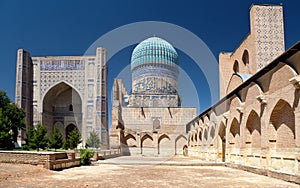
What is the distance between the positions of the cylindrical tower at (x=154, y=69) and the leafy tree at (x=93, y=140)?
8.84m

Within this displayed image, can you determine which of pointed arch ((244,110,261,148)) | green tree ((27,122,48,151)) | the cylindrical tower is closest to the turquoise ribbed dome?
the cylindrical tower

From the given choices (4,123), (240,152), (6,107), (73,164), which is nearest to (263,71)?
(240,152)

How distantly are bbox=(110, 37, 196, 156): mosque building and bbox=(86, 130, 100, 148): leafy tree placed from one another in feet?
4.68

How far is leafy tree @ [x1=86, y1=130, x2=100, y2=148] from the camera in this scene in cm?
2656

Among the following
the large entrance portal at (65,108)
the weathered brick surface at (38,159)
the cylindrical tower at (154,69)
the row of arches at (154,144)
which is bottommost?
the row of arches at (154,144)

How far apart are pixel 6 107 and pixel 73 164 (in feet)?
39.6

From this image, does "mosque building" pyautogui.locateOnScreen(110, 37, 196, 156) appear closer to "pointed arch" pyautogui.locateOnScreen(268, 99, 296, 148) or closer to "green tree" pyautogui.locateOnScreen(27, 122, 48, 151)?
"green tree" pyautogui.locateOnScreen(27, 122, 48, 151)

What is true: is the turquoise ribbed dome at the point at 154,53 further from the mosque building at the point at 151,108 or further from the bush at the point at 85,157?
the bush at the point at 85,157

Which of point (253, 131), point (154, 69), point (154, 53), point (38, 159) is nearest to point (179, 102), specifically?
point (154, 69)

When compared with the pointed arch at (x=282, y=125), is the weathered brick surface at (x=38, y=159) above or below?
below

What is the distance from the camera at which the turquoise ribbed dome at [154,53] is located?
35.3m

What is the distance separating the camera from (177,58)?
37.3 m

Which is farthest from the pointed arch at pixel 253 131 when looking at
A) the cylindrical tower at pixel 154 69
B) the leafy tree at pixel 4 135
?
the cylindrical tower at pixel 154 69

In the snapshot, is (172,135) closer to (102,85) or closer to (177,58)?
(102,85)
